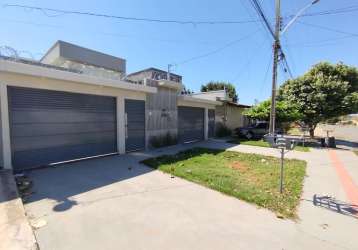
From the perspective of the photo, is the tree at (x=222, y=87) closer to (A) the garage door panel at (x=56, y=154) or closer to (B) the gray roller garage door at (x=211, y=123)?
(B) the gray roller garage door at (x=211, y=123)

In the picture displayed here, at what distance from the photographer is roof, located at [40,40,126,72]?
9984 millimetres

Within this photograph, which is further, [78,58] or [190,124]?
[190,124]

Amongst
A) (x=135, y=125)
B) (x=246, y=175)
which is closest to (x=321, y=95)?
(x=246, y=175)

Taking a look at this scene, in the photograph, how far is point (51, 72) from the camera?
249 inches

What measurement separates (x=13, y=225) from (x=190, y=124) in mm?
11396

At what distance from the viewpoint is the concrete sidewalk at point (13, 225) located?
2.52 meters

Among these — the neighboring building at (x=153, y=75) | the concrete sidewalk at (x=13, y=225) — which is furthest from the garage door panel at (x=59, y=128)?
the neighboring building at (x=153, y=75)

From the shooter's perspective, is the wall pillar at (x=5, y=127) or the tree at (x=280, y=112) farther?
the tree at (x=280, y=112)

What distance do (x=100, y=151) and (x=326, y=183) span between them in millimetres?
7707

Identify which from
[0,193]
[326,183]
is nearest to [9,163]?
[0,193]

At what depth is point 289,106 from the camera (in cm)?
1408

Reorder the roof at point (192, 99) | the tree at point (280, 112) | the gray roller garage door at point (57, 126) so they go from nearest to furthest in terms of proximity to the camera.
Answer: the gray roller garage door at point (57, 126) < the roof at point (192, 99) < the tree at point (280, 112)

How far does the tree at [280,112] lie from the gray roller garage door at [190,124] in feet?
14.8

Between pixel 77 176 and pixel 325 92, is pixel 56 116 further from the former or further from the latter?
pixel 325 92
